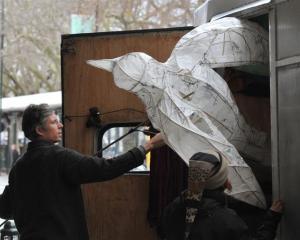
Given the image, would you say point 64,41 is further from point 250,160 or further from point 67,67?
point 250,160

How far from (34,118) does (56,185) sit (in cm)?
43

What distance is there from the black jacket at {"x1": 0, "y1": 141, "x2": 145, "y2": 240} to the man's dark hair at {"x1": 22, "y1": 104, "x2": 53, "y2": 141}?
0.23 feet

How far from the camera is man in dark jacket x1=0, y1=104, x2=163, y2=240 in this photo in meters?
3.72

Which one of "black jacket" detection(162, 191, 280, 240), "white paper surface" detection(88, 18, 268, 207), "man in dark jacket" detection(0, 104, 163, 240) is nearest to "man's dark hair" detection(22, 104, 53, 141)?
"man in dark jacket" detection(0, 104, 163, 240)

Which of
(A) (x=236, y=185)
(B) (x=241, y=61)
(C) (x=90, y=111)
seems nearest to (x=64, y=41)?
(C) (x=90, y=111)

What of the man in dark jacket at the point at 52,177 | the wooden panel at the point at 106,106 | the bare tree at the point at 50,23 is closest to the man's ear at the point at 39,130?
the man in dark jacket at the point at 52,177

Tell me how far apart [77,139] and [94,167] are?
150 cm

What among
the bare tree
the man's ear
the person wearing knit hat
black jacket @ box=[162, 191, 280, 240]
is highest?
the bare tree

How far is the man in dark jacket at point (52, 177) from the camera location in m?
3.72

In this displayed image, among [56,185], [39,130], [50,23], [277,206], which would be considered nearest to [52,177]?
[56,185]

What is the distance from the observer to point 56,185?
3.77 metres

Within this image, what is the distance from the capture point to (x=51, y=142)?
3.92 m

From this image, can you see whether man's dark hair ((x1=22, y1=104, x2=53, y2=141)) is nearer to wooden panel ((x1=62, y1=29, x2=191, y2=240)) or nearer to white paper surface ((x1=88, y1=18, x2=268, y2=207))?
white paper surface ((x1=88, y1=18, x2=268, y2=207))

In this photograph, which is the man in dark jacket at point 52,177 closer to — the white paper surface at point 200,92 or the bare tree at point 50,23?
the white paper surface at point 200,92
